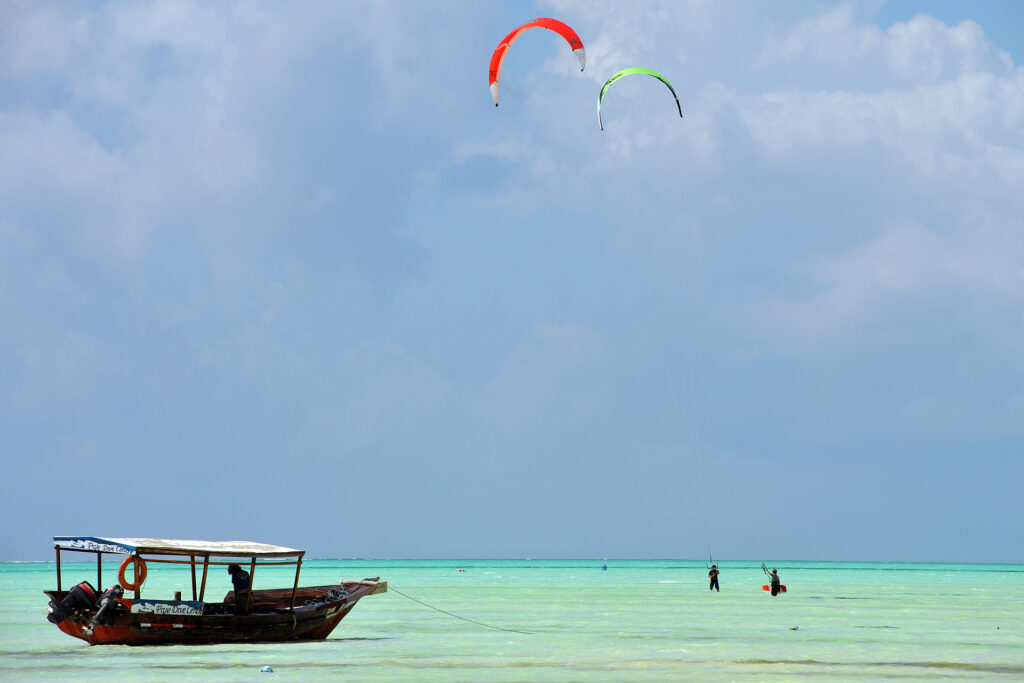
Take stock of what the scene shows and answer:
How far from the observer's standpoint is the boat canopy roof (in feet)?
72.1

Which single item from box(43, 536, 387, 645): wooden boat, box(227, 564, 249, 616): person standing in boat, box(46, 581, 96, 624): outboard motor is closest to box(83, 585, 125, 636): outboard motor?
box(43, 536, 387, 645): wooden boat

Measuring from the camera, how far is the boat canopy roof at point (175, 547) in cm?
2197

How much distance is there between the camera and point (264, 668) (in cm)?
1939

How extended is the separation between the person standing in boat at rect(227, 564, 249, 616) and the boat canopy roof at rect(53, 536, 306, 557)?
562 mm

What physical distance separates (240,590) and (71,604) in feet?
11.0

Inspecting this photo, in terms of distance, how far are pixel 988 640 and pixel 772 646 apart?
233 inches

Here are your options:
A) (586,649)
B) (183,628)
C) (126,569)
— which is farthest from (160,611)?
(586,649)

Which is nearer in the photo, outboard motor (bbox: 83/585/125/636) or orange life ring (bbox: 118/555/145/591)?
orange life ring (bbox: 118/555/145/591)

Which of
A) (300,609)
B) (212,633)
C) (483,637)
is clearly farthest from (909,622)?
(212,633)

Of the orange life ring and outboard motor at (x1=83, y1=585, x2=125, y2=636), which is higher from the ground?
the orange life ring

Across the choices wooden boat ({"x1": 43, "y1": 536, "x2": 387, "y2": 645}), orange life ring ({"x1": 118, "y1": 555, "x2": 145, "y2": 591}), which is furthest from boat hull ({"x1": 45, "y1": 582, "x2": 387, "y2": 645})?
orange life ring ({"x1": 118, "y1": 555, "x2": 145, "y2": 591})

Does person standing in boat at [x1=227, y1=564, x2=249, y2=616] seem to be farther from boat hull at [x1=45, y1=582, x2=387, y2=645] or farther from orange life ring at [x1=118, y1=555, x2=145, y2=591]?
orange life ring at [x1=118, y1=555, x2=145, y2=591]

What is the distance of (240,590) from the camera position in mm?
23531

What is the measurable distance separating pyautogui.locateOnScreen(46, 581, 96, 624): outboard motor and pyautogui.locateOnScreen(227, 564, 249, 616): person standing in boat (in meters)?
2.90
